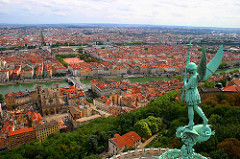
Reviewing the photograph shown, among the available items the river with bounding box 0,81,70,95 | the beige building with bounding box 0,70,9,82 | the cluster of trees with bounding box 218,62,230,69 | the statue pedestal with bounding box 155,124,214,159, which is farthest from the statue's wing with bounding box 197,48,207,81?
the cluster of trees with bounding box 218,62,230,69

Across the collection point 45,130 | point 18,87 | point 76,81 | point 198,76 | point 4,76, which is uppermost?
point 198,76

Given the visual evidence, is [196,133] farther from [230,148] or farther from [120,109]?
[120,109]

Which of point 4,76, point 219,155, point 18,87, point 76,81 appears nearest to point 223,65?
point 76,81

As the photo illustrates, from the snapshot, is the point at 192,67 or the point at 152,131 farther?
the point at 152,131

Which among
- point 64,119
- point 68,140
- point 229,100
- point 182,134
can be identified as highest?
point 182,134

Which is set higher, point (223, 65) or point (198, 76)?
point (198, 76)

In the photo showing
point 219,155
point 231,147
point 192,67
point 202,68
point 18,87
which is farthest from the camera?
point 18,87

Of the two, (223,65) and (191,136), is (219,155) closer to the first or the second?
(191,136)

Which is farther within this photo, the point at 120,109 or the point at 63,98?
the point at 63,98

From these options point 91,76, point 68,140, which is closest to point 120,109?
point 68,140
